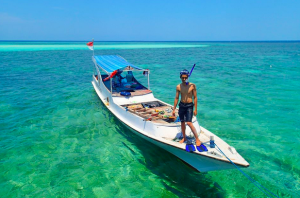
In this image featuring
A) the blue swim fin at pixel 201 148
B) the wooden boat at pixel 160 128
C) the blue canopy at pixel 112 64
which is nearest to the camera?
the wooden boat at pixel 160 128

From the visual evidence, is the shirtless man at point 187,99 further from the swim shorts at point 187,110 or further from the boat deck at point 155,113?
the boat deck at point 155,113

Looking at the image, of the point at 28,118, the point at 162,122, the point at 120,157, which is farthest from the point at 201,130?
the point at 28,118

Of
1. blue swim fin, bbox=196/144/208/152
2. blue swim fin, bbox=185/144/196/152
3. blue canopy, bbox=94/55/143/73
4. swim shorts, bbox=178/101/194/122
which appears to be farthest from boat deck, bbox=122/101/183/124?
blue canopy, bbox=94/55/143/73

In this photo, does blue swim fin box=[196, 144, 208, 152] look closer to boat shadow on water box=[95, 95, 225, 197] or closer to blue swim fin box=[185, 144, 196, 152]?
blue swim fin box=[185, 144, 196, 152]

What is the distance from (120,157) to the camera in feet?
31.0

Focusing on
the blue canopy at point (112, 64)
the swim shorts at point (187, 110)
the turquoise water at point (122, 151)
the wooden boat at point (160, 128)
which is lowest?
the turquoise water at point (122, 151)

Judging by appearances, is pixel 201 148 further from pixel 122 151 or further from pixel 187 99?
pixel 122 151

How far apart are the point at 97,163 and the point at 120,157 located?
1.04 m

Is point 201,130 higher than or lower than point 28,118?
higher

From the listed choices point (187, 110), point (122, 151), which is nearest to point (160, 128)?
point (187, 110)

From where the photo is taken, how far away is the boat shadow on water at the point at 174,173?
7.37 meters

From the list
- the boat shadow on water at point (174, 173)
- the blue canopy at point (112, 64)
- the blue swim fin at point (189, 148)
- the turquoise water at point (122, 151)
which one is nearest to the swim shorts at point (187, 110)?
the blue swim fin at point (189, 148)

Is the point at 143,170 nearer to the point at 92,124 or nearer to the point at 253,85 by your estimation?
the point at 92,124

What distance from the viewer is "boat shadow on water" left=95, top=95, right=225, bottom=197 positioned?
7371 millimetres
